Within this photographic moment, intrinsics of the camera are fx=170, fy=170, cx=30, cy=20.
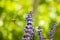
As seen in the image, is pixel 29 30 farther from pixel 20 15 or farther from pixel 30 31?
pixel 20 15

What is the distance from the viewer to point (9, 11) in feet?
3.51

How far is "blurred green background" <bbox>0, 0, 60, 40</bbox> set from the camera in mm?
1061

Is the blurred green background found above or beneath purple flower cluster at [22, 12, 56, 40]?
above

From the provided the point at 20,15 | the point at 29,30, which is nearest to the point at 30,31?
the point at 29,30

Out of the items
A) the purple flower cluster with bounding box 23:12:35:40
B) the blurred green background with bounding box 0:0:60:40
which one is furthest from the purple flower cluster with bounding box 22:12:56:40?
the blurred green background with bounding box 0:0:60:40

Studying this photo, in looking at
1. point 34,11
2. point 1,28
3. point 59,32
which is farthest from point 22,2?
point 59,32

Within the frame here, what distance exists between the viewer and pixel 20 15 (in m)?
1.07

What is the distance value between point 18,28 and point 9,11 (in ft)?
0.40

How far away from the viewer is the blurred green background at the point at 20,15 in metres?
1.06

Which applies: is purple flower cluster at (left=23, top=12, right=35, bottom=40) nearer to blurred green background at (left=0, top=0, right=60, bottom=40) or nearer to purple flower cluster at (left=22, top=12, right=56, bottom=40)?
purple flower cluster at (left=22, top=12, right=56, bottom=40)

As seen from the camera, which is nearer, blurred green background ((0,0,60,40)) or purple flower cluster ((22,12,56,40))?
purple flower cluster ((22,12,56,40))

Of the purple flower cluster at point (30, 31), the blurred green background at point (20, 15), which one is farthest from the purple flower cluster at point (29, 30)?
the blurred green background at point (20, 15)

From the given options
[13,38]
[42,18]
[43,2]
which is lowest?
[13,38]

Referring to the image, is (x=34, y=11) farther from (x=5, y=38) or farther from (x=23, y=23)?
(x=5, y=38)
